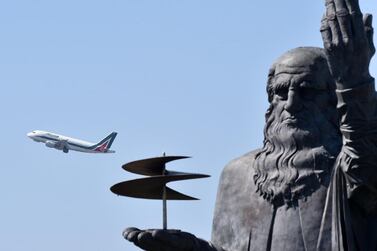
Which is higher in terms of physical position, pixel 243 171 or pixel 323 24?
pixel 323 24

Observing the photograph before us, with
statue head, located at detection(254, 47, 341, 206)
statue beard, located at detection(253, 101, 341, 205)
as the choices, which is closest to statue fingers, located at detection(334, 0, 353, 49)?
statue head, located at detection(254, 47, 341, 206)

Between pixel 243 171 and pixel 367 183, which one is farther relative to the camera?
pixel 243 171

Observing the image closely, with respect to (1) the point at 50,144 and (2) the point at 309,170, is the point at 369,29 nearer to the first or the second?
(2) the point at 309,170

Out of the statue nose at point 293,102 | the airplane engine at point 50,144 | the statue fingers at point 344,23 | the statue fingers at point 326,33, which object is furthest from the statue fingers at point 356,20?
the airplane engine at point 50,144

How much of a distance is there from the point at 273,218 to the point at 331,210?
2.11 ft

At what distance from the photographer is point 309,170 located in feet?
49.8

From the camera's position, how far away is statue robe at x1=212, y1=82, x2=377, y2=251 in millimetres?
14320

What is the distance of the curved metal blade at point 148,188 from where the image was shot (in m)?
15.2

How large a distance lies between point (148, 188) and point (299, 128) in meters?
1.56

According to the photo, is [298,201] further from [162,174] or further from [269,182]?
[162,174]

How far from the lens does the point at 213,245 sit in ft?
50.9

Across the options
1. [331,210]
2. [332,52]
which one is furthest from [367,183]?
[332,52]

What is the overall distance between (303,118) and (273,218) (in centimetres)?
101

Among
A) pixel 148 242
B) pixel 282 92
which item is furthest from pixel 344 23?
pixel 148 242
